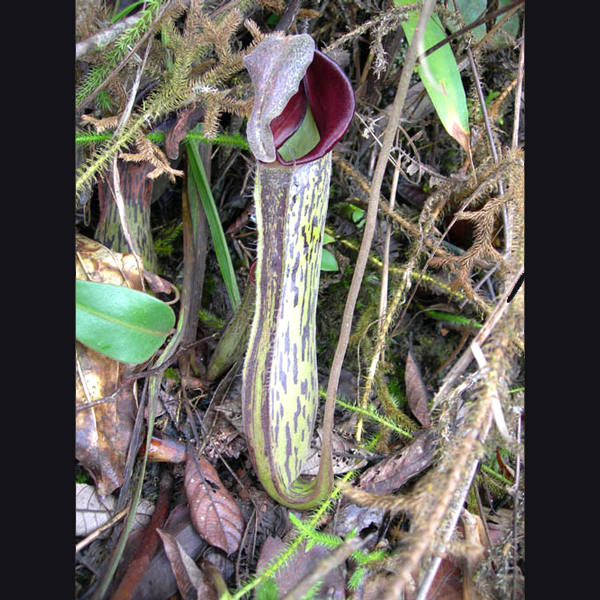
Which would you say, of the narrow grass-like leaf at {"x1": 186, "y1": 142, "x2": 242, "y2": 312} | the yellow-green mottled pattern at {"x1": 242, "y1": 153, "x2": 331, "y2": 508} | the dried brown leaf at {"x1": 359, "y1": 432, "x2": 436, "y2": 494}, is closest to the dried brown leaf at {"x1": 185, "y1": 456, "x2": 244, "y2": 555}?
the yellow-green mottled pattern at {"x1": 242, "y1": 153, "x2": 331, "y2": 508}

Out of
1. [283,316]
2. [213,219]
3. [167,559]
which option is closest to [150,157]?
[213,219]

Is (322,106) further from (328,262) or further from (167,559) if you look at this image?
(167,559)

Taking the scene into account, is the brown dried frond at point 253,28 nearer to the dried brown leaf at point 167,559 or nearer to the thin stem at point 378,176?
the thin stem at point 378,176

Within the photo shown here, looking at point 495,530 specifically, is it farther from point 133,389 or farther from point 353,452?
point 133,389

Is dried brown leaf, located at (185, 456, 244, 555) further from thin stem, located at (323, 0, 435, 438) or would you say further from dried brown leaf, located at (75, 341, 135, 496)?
thin stem, located at (323, 0, 435, 438)

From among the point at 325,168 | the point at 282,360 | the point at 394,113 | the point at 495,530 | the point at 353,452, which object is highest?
the point at 394,113

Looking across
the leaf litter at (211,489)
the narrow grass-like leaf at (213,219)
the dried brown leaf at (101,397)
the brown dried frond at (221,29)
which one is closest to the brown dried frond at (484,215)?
the leaf litter at (211,489)

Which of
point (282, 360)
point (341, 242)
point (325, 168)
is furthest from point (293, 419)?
point (341, 242)
